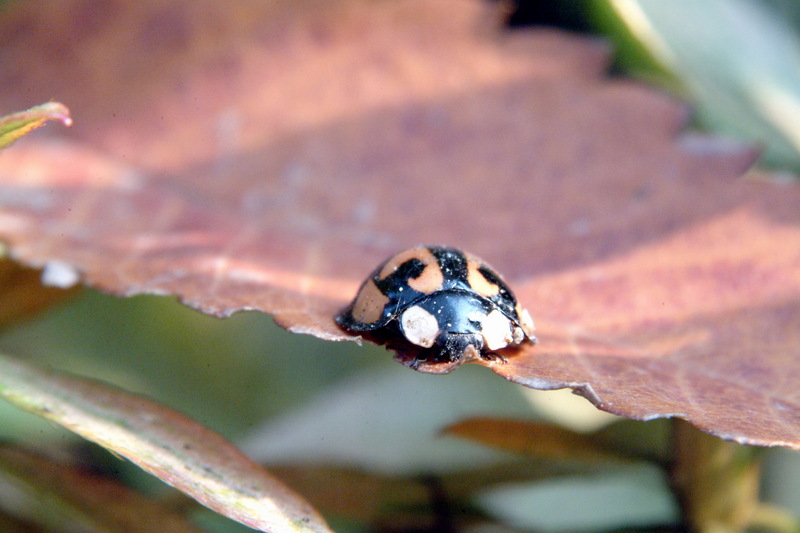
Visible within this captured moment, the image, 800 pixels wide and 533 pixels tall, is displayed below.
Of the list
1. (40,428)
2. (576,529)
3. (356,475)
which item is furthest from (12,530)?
(576,529)

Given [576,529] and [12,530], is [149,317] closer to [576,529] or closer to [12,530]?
[12,530]

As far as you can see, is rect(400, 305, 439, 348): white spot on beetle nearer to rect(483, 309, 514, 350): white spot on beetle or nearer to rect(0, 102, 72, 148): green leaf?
rect(483, 309, 514, 350): white spot on beetle

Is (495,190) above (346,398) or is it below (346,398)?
above

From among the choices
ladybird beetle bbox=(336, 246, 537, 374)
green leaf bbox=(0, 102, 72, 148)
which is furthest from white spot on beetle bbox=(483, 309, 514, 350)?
green leaf bbox=(0, 102, 72, 148)

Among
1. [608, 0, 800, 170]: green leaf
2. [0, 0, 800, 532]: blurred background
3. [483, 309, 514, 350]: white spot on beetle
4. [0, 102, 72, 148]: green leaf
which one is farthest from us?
[608, 0, 800, 170]: green leaf

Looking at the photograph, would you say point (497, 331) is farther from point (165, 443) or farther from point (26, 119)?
point (26, 119)

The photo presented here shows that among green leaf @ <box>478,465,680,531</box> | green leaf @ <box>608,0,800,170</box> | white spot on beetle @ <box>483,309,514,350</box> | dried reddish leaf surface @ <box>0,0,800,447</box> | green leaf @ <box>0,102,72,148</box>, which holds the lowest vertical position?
green leaf @ <box>478,465,680,531</box>
